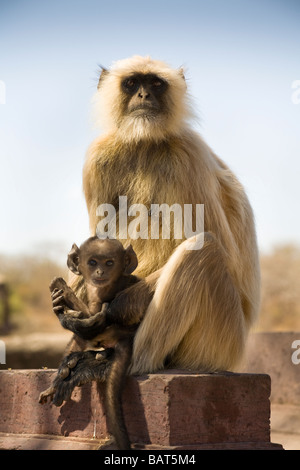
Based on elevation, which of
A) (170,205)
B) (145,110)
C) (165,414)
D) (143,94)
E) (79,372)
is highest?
(143,94)

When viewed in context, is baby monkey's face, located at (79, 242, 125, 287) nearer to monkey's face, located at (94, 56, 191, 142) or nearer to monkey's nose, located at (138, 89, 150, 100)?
monkey's face, located at (94, 56, 191, 142)

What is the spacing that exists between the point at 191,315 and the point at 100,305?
44 centimetres

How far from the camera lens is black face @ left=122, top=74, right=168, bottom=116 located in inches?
161

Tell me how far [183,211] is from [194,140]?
494 mm

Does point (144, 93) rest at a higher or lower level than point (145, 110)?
higher

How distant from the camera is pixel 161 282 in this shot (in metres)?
3.51

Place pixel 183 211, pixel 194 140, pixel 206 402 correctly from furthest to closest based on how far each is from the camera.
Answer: pixel 194 140 → pixel 183 211 → pixel 206 402

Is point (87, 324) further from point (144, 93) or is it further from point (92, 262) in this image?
point (144, 93)

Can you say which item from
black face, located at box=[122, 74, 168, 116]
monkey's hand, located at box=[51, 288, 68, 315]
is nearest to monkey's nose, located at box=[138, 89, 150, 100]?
black face, located at box=[122, 74, 168, 116]

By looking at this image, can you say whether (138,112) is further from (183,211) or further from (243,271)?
(243,271)

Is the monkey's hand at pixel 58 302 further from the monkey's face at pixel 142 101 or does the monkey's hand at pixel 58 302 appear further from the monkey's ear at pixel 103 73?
the monkey's ear at pixel 103 73

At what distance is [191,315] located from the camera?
351cm

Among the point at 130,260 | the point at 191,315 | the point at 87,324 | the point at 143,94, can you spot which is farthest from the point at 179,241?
the point at 143,94
